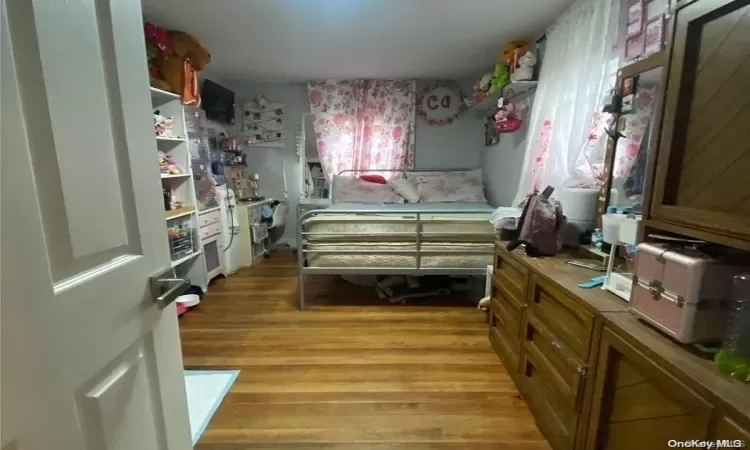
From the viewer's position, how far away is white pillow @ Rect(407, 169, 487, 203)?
3881mm

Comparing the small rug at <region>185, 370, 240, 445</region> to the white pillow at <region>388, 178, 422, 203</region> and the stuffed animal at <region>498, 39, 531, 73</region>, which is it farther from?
the stuffed animal at <region>498, 39, 531, 73</region>

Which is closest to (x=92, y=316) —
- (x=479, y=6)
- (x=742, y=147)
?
(x=742, y=147)

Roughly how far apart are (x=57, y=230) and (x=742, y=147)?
1.31 meters

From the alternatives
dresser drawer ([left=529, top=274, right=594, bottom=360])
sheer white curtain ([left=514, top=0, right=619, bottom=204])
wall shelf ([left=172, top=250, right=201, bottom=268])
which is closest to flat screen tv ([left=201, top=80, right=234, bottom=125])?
wall shelf ([left=172, top=250, right=201, bottom=268])

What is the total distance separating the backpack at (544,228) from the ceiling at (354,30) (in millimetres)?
1272

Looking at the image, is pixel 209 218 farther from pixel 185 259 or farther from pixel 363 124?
pixel 363 124

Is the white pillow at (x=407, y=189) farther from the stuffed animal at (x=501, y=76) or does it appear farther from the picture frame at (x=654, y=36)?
the picture frame at (x=654, y=36)

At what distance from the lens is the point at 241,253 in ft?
12.9

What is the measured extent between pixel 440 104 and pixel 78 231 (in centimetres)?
411

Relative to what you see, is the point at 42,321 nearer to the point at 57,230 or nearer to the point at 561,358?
the point at 57,230

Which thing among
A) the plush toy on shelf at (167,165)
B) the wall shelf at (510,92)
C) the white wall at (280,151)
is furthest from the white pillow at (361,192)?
the plush toy on shelf at (167,165)

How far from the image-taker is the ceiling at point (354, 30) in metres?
2.21

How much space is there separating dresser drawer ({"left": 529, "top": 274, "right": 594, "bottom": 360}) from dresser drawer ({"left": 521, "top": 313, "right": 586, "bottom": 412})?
31 millimetres

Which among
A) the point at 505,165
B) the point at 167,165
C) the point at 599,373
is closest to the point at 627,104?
the point at 599,373
